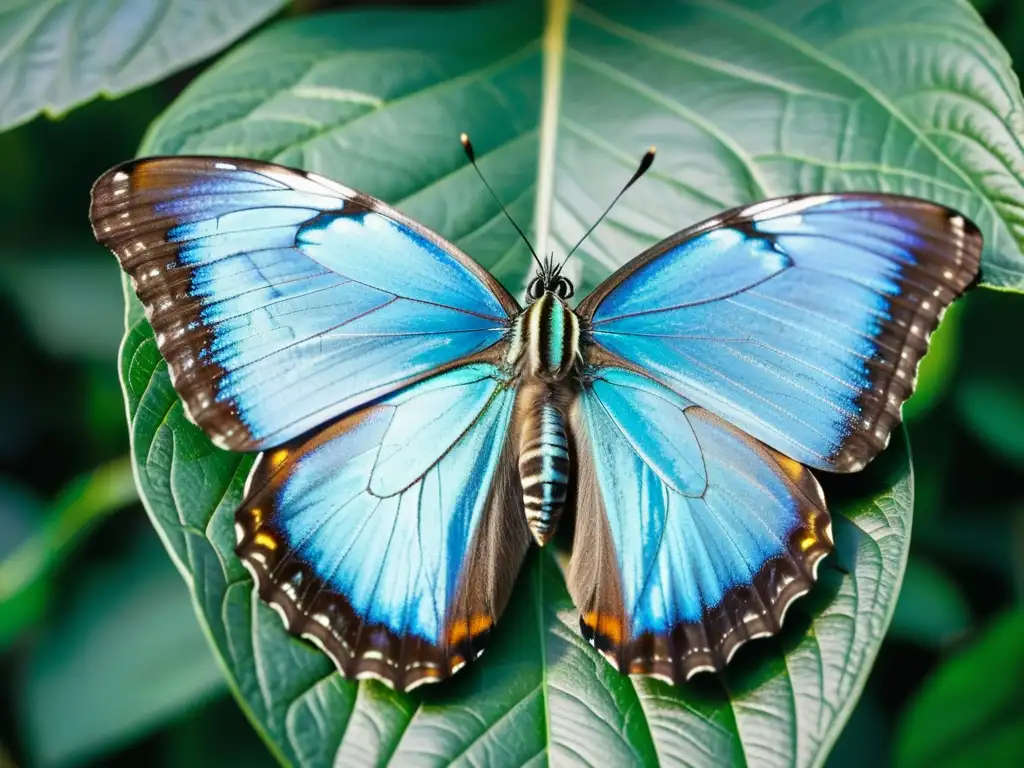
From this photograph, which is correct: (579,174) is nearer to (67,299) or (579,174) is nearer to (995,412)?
(995,412)

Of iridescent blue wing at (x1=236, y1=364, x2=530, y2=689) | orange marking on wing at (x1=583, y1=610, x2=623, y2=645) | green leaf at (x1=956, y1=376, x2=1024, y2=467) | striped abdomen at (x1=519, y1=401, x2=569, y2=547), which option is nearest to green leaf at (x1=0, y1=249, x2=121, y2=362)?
iridescent blue wing at (x1=236, y1=364, x2=530, y2=689)

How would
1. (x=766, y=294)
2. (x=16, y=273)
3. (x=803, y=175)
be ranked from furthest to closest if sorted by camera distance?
1. (x=16, y=273)
2. (x=803, y=175)
3. (x=766, y=294)

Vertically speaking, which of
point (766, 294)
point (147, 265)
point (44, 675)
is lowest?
point (44, 675)

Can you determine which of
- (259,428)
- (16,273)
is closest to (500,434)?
(259,428)

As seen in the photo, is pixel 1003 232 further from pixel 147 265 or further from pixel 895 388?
pixel 147 265

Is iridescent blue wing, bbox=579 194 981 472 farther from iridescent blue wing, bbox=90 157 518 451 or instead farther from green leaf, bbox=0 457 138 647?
green leaf, bbox=0 457 138 647

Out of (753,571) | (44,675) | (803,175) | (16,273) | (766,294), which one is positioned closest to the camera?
(753,571)
